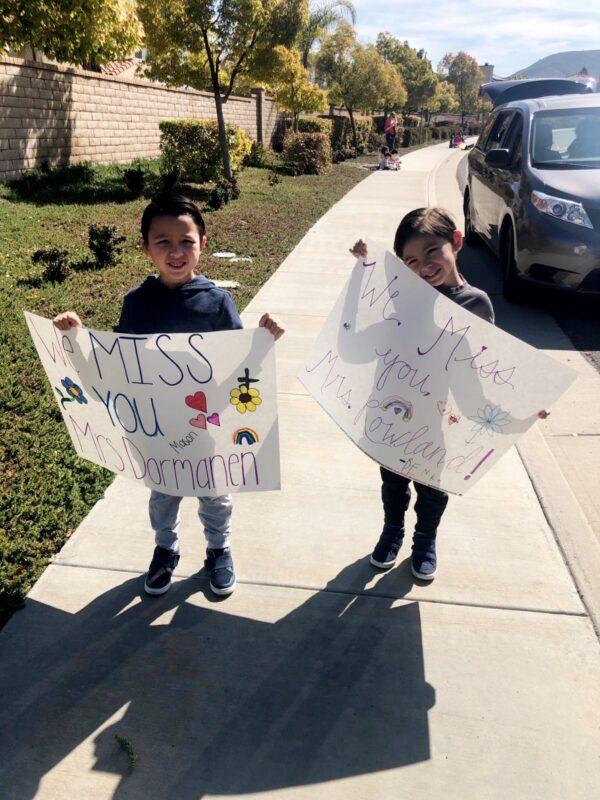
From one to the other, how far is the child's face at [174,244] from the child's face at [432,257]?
0.81 m

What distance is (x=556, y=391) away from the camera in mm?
2178

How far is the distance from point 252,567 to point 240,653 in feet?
1.60

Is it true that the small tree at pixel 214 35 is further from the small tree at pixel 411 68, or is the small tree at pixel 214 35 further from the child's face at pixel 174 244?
the small tree at pixel 411 68

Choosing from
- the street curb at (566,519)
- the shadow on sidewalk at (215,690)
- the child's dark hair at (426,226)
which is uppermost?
the child's dark hair at (426,226)

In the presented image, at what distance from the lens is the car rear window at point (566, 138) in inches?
239

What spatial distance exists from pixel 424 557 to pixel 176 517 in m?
1.11

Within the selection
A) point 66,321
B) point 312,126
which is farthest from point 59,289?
point 312,126

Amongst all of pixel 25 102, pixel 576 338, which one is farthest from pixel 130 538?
pixel 25 102

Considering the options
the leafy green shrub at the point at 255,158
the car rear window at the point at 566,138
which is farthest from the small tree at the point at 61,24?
the leafy green shrub at the point at 255,158

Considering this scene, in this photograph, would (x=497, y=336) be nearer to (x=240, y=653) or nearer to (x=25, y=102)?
(x=240, y=653)

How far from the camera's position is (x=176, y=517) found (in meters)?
2.67

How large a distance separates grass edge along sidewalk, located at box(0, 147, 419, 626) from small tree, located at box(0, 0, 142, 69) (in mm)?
2322

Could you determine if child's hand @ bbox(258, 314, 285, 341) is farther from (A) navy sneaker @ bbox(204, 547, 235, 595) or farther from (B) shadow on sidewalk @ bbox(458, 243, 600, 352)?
(B) shadow on sidewalk @ bbox(458, 243, 600, 352)

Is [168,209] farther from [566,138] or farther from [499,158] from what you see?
[566,138]
